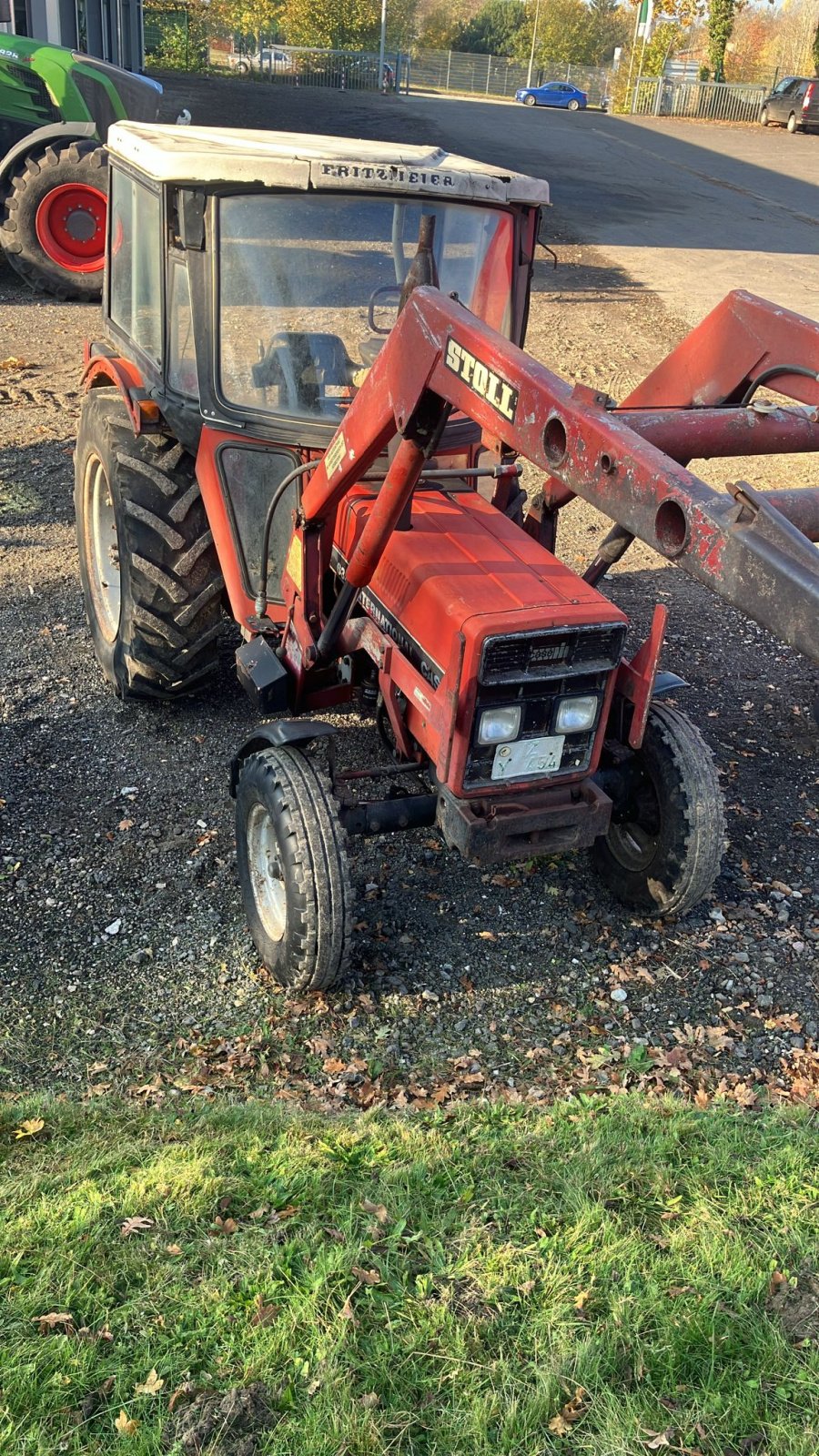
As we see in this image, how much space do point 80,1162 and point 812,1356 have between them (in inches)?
74.4

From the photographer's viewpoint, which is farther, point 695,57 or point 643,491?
point 695,57

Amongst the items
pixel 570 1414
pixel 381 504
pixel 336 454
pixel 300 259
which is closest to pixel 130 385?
pixel 300 259

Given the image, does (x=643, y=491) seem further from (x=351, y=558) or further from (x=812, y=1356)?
(x=812, y=1356)

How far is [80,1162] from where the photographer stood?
3131 mm

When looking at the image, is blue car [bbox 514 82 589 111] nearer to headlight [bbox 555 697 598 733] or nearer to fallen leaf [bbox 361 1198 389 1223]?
headlight [bbox 555 697 598 733]

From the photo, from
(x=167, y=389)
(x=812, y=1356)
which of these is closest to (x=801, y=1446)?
(x=812, y=1356)

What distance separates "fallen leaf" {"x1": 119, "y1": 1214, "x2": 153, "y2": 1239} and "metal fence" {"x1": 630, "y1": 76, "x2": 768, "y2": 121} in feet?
139

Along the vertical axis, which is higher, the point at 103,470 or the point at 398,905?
the point at 103,470

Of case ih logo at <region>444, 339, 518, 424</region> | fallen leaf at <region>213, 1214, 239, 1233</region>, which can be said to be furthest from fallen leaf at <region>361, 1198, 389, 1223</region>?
case ih logo at <region>444, 339, 518, 424</region>

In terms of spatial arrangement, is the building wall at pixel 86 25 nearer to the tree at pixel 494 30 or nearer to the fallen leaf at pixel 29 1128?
the fallen leaf at pixel 29 1128

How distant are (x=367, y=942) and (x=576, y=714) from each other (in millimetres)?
1175

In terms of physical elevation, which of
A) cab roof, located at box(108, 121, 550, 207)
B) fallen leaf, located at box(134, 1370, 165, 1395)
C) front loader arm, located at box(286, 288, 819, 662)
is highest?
cab roof, located at box(108, 121, 550, 207)

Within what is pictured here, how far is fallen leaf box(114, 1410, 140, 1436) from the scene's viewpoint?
8.00ft

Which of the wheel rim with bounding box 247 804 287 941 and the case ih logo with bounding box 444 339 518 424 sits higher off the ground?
the case ih logo with bounding box 444 339 518 424
